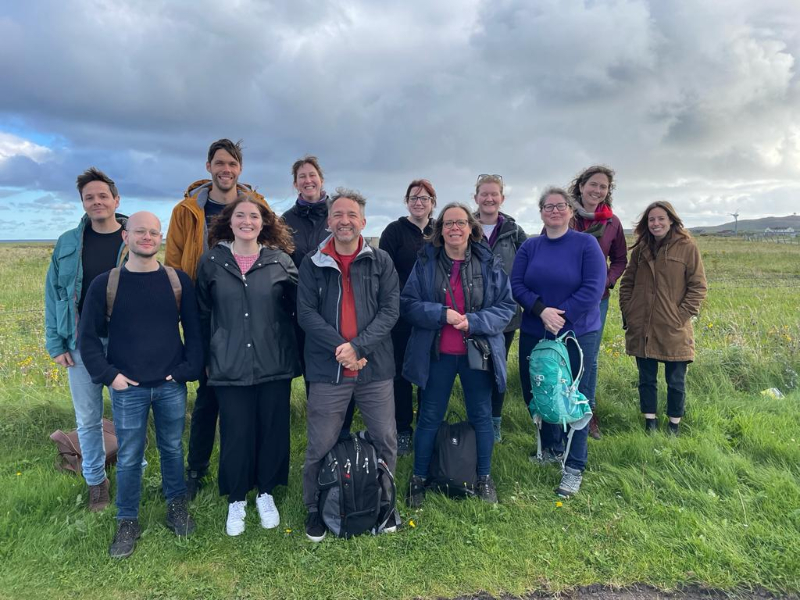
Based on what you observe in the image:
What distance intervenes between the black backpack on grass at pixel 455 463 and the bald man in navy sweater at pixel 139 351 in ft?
7.17

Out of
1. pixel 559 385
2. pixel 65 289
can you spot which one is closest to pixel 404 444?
pixel 559 385

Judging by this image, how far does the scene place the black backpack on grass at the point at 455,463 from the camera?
4.41 metres

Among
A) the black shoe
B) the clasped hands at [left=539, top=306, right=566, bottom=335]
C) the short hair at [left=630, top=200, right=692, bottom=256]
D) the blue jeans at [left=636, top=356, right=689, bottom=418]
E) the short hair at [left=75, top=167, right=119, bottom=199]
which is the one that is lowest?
the black shoe

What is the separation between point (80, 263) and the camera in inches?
163

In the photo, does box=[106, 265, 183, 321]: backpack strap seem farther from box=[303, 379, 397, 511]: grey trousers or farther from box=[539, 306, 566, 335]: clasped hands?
box=[539, 306, 566, 335]: clasped hands

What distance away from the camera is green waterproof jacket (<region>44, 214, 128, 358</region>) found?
4.12 meters

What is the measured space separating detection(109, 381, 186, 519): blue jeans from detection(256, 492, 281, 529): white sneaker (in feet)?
2.42

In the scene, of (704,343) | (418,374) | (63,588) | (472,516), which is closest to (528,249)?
(418,374)

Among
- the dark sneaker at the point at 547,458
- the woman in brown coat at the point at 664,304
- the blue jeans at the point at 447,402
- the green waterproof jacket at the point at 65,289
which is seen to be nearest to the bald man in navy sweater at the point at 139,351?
the green waterproof jacket at the point at 65,289

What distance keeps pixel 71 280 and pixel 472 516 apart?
4027 millimetres

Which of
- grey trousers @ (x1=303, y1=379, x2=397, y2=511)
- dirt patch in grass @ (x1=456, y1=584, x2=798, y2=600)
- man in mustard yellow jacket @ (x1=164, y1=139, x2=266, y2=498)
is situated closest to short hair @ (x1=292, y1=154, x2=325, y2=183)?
man in mustard yellow jacket @ (x1=164, y1=139, x2=266, y2=498)

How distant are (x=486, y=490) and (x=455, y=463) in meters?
0.39

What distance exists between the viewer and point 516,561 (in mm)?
3609

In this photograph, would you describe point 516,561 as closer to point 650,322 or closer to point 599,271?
point 599,271
